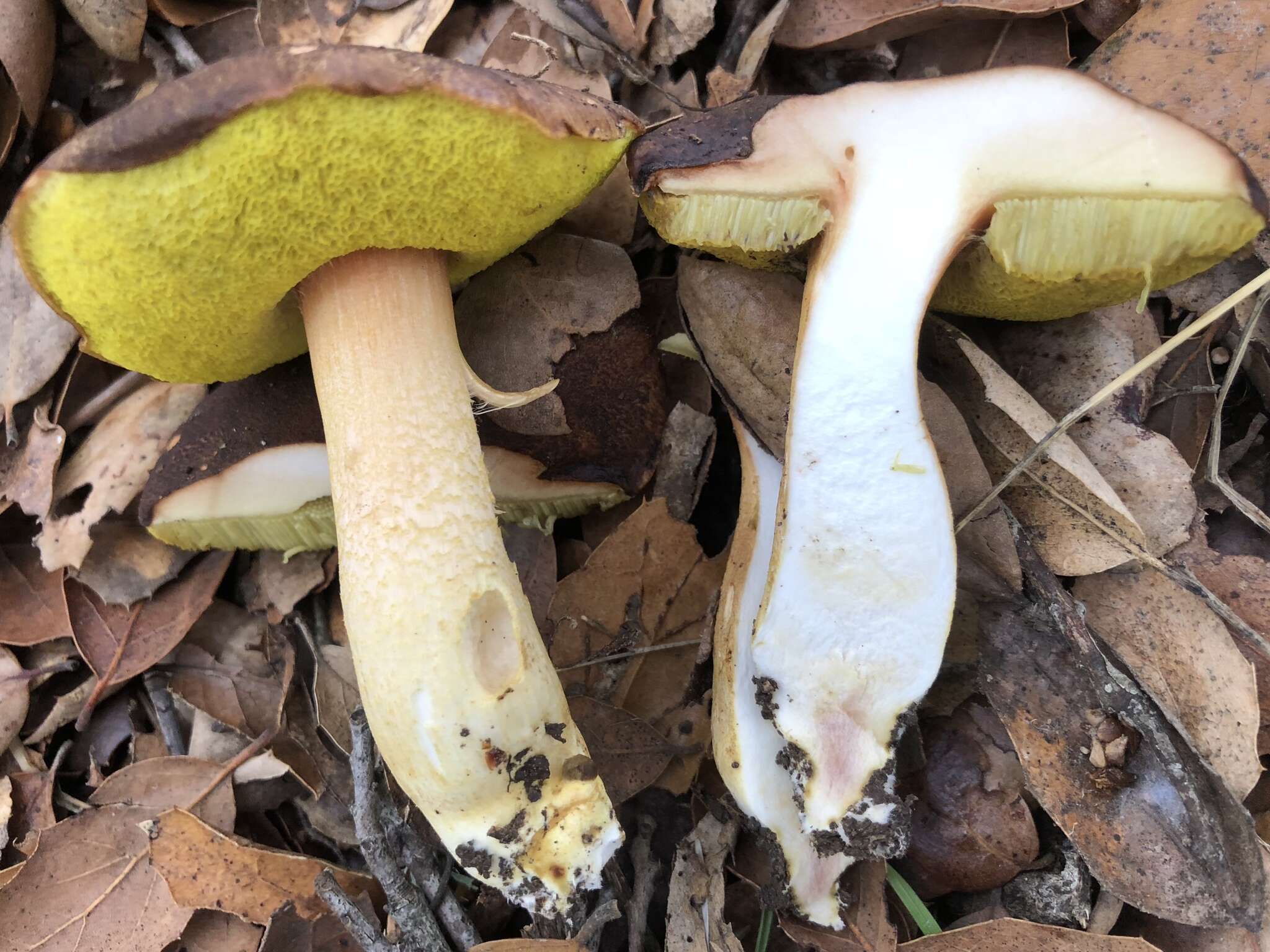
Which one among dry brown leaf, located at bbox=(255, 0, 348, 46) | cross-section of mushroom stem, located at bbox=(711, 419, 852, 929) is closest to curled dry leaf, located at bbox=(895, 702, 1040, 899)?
cross-section of mushroom stem, located at bbox=(711, 419, 852, 929)

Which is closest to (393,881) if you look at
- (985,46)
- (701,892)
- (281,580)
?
(701,892)

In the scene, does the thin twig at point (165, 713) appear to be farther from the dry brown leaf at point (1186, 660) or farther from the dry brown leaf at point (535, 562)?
the dry brown leaf at point (1186, 660)

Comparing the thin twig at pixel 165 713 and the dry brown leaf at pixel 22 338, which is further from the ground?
the dry brown leaf at pixel 22 338

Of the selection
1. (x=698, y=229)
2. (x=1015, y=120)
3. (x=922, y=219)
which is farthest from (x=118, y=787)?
(x=1015, y=120)

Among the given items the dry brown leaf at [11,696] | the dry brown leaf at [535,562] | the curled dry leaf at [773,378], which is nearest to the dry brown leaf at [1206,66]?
the curled dry leaf at [773,378]

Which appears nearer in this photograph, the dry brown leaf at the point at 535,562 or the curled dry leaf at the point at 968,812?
the curled dry leaf at the point at 968,812

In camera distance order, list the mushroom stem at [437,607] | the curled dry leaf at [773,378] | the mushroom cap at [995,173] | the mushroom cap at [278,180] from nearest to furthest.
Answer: the mushroom cap at [278,180] → the mushroom cap at [995,173] → the mushroom stem at [437,607] → the curled dry leaf at [773,378]

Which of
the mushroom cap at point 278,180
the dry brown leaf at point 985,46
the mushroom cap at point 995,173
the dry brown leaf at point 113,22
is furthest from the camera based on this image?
the dry brown leaf at point 113,22
